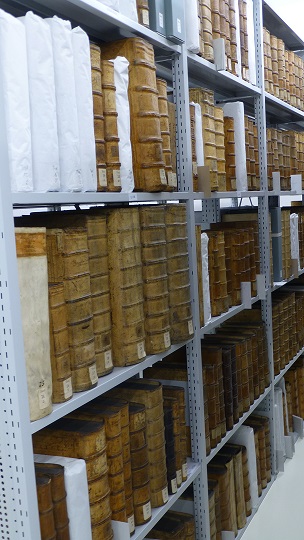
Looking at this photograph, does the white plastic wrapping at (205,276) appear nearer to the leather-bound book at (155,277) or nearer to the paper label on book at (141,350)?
the leather-bound book at (155,277)

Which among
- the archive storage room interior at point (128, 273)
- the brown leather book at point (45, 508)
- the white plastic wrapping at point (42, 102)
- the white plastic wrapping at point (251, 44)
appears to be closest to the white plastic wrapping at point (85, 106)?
the archive storage room interior at point (128, 273)

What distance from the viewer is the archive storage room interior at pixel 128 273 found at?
116 centimetres

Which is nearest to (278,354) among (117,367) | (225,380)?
(225,380)

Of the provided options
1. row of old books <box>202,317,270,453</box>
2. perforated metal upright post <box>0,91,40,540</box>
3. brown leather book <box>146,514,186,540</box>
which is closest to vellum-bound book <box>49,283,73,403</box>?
perforated metal upright post <box>0,91,40,540</box>

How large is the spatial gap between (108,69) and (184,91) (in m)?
0.51

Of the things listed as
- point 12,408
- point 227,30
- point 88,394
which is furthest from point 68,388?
point 227,30

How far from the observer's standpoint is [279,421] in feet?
10.0

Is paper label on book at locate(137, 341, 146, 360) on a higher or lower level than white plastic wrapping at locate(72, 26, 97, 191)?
lower

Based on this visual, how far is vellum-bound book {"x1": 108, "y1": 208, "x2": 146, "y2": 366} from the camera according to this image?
1518mm

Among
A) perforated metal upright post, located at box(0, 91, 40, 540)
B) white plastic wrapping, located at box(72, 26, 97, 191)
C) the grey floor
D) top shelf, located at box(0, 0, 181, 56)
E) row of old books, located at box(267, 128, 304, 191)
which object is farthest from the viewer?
row of old books, located at box(267, 128, 304, 191)

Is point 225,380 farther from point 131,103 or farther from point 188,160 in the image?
point 131,103

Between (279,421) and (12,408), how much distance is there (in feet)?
7.24

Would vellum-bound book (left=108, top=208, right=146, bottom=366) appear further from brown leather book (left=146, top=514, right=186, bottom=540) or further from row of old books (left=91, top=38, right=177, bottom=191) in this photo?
brown leather book (left=146, top=514, right=186, bottom=540)

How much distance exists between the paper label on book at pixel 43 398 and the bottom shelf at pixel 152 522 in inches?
17.9
